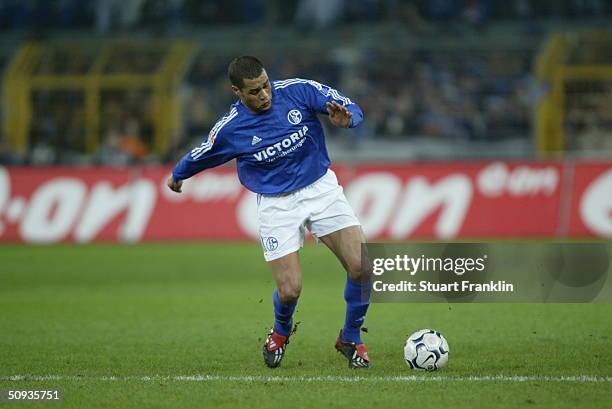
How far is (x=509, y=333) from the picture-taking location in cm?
898

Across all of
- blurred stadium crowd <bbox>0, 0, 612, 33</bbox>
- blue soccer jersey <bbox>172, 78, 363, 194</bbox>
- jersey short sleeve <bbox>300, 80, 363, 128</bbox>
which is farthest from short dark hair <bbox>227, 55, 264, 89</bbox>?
blurred stadium crowd <bbox>0, 0, 612, 33</bbox>

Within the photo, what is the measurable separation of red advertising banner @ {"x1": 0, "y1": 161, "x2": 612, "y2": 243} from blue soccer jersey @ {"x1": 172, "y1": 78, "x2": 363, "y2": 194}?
10.7 m

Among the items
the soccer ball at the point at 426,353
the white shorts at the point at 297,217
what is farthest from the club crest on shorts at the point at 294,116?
the soccer ball at the point at 426,353

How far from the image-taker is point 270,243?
7.49 m

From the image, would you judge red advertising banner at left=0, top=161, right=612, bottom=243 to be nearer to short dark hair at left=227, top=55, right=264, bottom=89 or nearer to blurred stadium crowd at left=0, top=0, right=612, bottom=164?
blurred stadium crowd at left=0, top=0, right=612, bottom=164

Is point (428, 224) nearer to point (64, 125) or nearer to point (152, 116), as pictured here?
point (152, 116)

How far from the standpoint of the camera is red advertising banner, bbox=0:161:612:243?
1811 centimetres

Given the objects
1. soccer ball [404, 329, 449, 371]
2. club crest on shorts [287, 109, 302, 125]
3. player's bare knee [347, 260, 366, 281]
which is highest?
club crest on shorts [287, 109, 302, 125]

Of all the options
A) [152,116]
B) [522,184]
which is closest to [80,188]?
[152,116]

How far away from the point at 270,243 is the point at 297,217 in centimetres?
26

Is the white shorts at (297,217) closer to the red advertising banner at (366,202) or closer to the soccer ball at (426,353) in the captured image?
the soccer ball at (426,353)

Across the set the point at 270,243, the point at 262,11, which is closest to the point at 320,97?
the point at 270,243

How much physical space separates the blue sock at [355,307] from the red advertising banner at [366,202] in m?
10.6

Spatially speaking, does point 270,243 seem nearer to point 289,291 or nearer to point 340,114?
point 289,291
